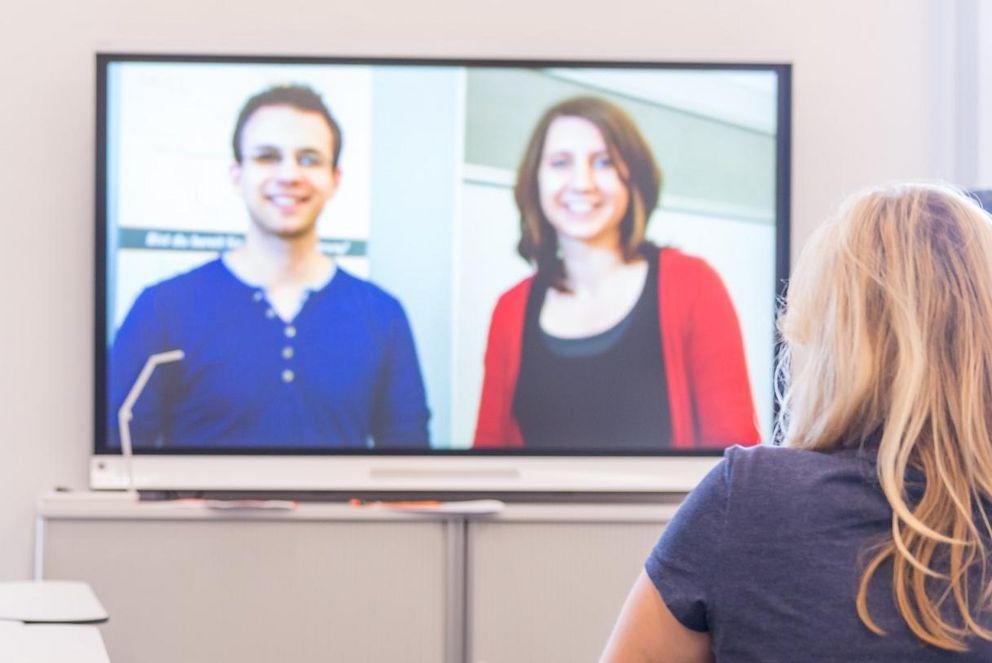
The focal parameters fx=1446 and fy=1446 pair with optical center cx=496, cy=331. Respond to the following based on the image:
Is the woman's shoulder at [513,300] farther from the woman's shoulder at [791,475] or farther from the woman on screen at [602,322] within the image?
the woman's shoulder at [791,475]

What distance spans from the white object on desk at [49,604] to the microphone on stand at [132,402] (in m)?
0.77

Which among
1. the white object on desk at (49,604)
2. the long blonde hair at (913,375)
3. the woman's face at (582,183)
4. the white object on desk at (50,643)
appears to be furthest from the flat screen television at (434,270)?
the long blonde hair at (913,375)

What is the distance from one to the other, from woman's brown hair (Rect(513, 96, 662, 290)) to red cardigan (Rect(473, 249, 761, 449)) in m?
0.08

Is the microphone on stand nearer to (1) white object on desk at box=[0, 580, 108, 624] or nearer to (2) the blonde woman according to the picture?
(1) white object on desk at box=[0, 580, 108, 624]

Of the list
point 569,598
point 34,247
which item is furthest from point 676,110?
point 34,247

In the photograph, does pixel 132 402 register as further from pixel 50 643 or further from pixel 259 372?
pixel 50 643

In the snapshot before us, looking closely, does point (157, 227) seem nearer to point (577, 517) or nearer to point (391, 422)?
point (391, 422)

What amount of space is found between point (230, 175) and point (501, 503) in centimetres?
109

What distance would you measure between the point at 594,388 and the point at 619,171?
58 cm

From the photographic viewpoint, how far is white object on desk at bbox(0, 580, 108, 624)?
97.8 inches

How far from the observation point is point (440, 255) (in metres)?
3.78

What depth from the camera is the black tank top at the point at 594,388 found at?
3777 millimetres

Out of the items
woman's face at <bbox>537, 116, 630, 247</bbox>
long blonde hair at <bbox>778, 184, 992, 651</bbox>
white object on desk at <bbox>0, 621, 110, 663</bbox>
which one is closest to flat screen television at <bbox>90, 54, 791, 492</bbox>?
woman's face at <bbox>537, 116, 630, 247</bbox>

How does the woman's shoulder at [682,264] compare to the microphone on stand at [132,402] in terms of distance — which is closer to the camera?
the microphone on stand at [132,402]
